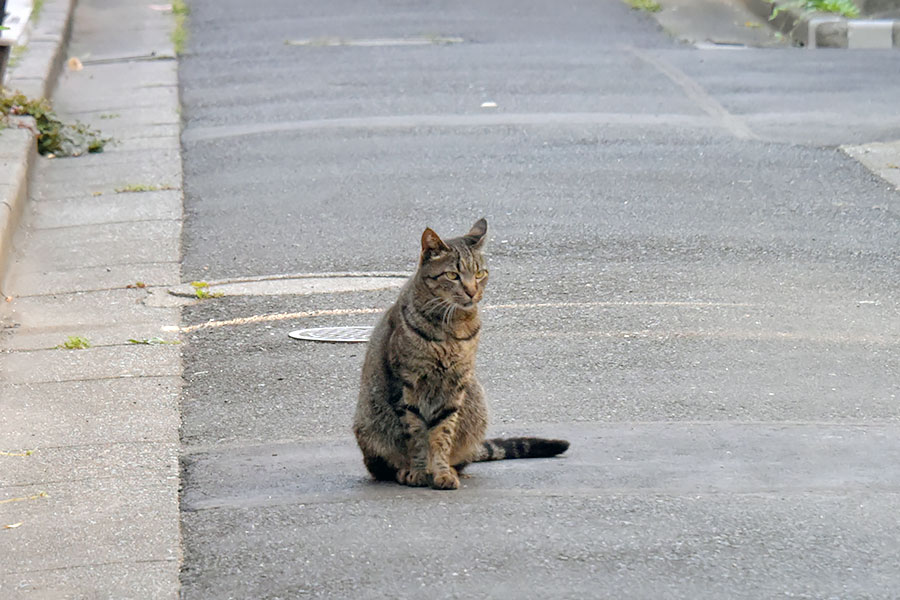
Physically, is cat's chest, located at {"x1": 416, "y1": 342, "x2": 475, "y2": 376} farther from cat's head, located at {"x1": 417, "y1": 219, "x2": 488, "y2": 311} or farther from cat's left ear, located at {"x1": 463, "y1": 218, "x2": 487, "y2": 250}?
cat's left ear, located at {"x1": 463, "y1": 218, "x2": 487, "y2": 250}

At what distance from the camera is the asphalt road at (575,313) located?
471cm

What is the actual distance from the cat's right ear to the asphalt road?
950mm

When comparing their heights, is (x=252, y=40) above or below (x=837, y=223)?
above

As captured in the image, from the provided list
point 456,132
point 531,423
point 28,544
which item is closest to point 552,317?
point 531,423

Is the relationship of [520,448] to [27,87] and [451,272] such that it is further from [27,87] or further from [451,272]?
[27,87]

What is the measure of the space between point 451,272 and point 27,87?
9.12m

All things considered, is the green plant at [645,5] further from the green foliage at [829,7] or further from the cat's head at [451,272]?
the cat's head at [451,272]

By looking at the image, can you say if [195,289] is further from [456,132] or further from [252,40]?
[252,40]

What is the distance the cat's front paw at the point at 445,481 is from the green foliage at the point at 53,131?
767cm

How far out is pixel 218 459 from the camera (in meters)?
5.85

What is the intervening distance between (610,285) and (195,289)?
8.40ft

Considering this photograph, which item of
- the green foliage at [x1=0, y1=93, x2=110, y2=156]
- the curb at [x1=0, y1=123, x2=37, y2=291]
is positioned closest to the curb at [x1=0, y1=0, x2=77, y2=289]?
the curb at [x1=0, y1=123, x2=37, y2=291]

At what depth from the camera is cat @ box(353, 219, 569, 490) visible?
5418mm

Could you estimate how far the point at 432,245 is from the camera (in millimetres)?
5480
